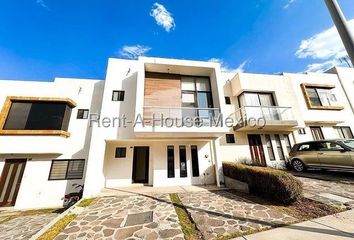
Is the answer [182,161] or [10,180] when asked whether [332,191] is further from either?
[10,180]

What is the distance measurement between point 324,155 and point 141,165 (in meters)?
10.9

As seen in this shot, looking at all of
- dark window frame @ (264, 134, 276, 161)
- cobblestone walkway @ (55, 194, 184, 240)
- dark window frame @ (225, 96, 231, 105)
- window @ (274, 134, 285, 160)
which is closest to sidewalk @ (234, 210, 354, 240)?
cobblestone walkway @ (55, 194, 184, 240)

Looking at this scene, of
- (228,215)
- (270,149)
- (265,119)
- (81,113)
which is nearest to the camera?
(228,215)

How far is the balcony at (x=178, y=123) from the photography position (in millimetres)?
8109

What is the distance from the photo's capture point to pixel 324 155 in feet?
27.8

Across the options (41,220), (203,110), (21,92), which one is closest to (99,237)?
(41,220)

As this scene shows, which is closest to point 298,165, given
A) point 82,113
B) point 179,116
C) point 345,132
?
point 345,132

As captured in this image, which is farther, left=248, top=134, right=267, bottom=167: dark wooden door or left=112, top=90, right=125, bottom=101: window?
left=248, top=134, right=267, bottom=167: dark wooden door

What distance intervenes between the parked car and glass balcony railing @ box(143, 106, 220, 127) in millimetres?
6064

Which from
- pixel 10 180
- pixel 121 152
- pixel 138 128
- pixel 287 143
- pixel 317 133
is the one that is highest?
pixel 317 133

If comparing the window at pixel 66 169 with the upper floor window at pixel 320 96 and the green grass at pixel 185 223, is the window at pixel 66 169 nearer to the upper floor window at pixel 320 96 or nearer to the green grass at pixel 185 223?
the green grass at pixel 185 223

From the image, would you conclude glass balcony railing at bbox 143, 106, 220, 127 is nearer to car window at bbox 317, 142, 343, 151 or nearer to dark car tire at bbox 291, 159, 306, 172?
car window at bbox 317, 142, 343, 151

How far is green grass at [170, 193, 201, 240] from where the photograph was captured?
3825mm

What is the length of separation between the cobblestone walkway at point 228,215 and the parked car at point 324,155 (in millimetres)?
6050
